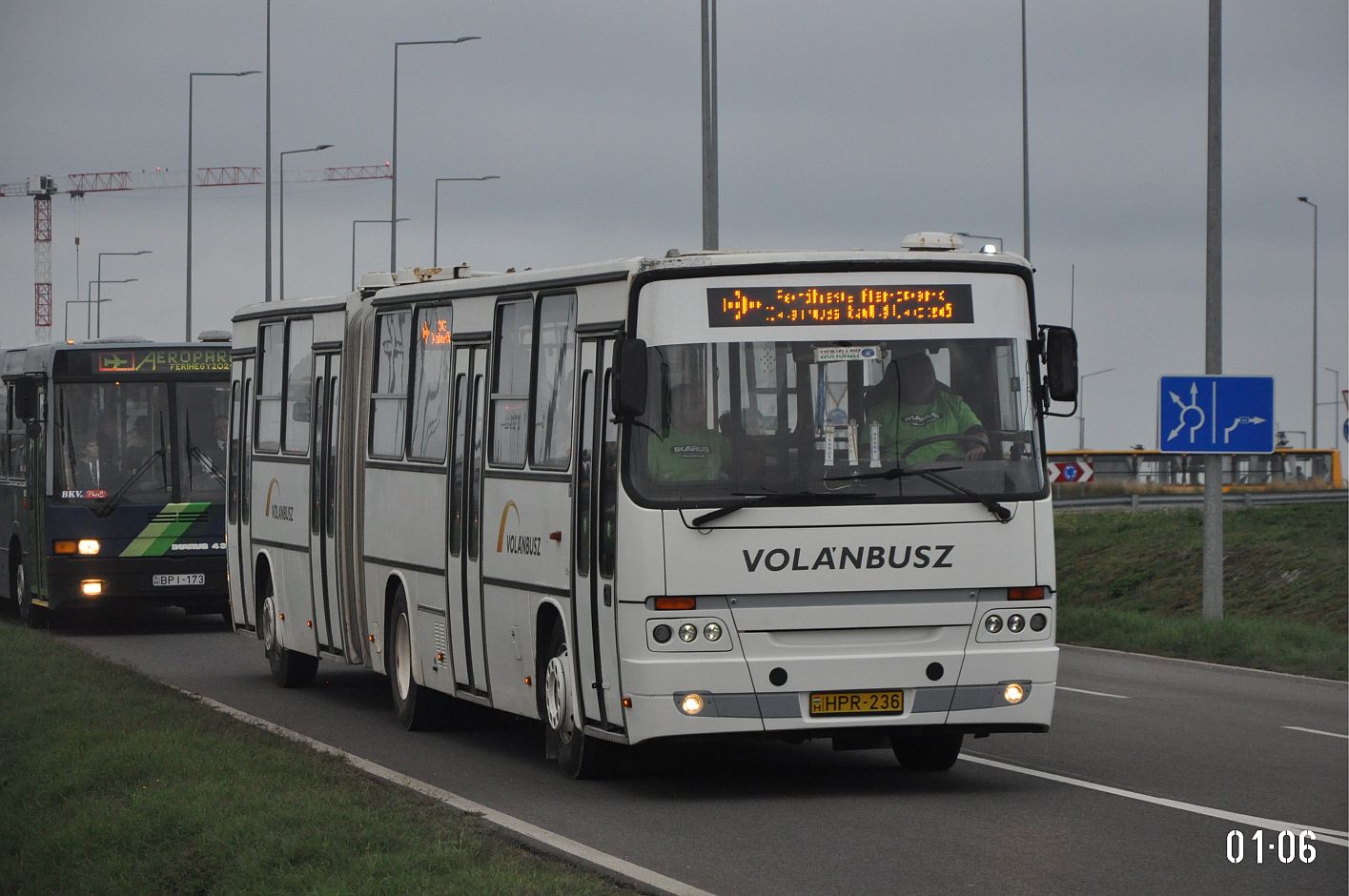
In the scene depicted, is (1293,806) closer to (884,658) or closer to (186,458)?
(884,658)

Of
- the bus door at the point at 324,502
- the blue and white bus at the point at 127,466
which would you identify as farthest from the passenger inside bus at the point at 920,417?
the blue and white bus at the point at 127,466

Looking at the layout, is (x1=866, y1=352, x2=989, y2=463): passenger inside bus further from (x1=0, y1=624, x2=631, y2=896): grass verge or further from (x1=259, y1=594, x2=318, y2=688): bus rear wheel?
(x1=259, y1=594, x2=318, y2=688): bus rear wheel

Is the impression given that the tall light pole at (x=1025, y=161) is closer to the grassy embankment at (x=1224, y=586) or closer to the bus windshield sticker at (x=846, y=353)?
the grassy embankment at (x=1224, y=586)

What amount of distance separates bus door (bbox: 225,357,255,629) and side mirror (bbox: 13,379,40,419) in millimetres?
5901

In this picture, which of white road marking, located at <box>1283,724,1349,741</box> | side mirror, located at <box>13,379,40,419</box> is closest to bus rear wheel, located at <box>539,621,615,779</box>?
white road marking, located at <box>1283,724,1349,741</box>

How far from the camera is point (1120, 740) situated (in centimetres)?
1564

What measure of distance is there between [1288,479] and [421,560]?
56.3 m

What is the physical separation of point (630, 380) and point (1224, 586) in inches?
970

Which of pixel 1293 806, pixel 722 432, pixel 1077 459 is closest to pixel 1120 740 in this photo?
pixel 1293 806

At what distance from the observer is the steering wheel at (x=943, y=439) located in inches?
501

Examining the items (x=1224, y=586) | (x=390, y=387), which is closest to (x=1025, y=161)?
(x=1224, y=586)

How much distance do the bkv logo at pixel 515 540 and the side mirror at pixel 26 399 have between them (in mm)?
14290

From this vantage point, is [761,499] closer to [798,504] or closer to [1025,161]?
[798,504]

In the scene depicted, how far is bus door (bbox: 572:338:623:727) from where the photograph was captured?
1273 cm
